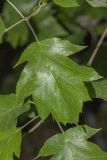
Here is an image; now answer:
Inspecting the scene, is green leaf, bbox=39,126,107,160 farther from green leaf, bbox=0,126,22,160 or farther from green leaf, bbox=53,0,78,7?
green leaf, bbox=53,0,78,7

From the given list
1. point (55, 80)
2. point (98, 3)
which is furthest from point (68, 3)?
point (55, 80)

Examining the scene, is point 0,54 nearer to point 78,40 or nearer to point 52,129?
point 78,40

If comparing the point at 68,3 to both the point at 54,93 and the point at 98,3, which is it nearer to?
the point at 98,3

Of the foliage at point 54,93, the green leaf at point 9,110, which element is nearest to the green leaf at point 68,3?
the foliage at point 54,93

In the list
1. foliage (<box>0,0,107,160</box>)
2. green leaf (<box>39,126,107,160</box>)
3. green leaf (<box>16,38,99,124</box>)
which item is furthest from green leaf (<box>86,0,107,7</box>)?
green leaf (<box>39,126,107,160</box>)

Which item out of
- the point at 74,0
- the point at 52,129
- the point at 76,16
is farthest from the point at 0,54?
the point at 74,0

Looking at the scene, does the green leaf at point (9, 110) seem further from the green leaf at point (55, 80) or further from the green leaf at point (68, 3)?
the green leaf at point (68, 3)
